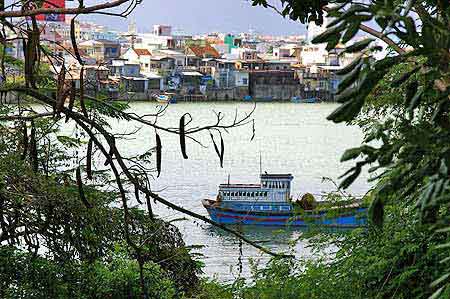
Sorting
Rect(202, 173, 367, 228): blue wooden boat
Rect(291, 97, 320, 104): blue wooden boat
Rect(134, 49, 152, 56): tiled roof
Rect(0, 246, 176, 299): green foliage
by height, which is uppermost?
Rect(134, 49, 152, 56): tiled roof

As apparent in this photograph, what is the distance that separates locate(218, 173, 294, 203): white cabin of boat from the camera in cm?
1339

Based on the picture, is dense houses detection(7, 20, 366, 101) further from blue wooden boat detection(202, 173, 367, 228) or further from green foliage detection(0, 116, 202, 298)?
green foliage detection(0, 116, 202, 298)

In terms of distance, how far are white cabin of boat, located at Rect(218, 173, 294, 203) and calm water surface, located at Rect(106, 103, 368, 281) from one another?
1.67 feet

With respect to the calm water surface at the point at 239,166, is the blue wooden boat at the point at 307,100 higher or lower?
higher

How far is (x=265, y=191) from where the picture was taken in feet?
44.3

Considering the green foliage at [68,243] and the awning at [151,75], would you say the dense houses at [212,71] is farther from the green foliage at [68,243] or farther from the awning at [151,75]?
the green foliage at [68,243]

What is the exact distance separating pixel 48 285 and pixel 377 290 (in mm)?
1548

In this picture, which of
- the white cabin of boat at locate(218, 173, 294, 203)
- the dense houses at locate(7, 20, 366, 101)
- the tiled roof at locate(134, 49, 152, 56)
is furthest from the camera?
the tiled roof at locate(134, 49, 152, 56)

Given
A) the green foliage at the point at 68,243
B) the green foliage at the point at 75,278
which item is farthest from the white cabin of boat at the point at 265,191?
the green foliage at the point at 75,278

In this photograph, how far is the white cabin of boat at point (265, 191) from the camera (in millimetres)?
13391

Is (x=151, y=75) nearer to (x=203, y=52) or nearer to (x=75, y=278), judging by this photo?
(x=203, y=52)

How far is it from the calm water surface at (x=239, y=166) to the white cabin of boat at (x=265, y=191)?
0.51 meters

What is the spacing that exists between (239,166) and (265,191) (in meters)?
4.27

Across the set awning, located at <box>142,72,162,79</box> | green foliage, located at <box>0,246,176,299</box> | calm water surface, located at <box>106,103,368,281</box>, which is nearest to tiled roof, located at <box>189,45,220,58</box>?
awning, located at <box>142,72,162,79</box>
